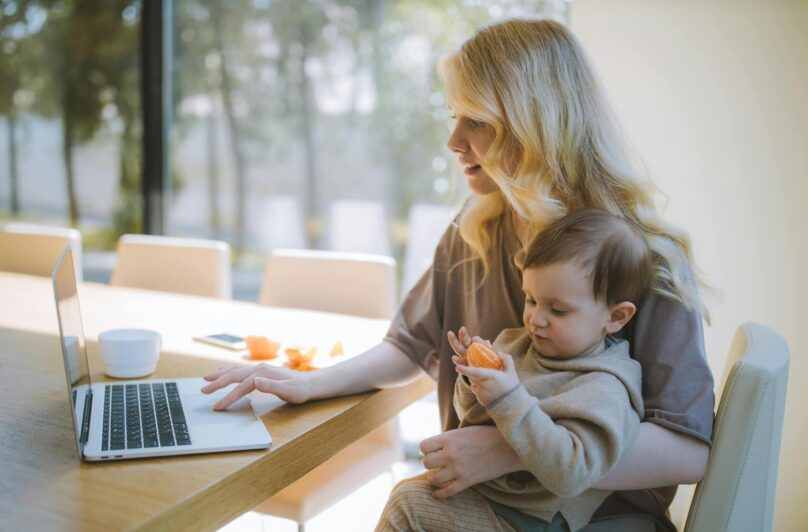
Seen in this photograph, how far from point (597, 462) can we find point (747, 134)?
1.75m

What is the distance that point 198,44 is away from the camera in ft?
13.3

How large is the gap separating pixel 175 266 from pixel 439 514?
184cm

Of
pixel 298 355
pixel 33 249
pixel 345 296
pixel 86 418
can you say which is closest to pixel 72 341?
pixel 86 418

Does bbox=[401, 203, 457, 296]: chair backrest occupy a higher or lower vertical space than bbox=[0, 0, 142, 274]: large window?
lower

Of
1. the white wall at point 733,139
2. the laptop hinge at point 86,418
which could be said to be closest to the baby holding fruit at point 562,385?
the laptop hinge at point 86,418

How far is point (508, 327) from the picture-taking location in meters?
1.56

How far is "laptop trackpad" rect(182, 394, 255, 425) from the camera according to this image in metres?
1.24

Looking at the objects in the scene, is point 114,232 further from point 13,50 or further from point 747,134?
point 747,134

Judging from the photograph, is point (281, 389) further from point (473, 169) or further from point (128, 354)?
point (473, 169)

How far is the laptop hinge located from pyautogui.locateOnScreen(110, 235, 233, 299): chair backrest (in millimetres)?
1356

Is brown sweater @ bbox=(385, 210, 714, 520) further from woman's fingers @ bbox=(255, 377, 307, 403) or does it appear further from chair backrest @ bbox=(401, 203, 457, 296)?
chair backrest @ bbox=(401, 203, 457, 296)

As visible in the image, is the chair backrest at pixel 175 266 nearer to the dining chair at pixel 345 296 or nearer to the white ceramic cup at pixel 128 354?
the dining chair at pixel 345 296

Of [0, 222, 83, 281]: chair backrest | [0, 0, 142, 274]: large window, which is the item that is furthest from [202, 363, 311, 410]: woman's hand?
[0, 0, 142, 274]: large window

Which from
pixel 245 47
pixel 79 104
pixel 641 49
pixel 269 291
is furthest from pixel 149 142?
pixel 641 49
